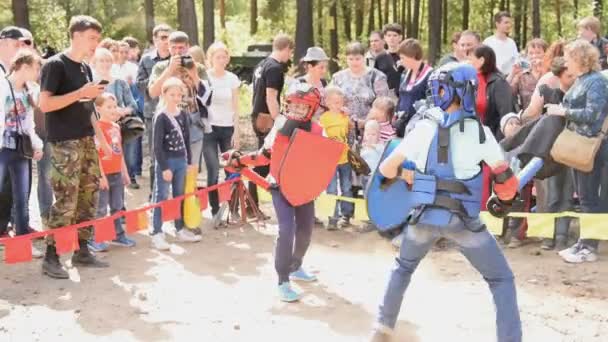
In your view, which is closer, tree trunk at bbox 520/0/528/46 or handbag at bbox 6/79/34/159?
handbag at bbox 6/79/34/159

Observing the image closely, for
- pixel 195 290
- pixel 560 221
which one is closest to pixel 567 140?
pixel 560 221

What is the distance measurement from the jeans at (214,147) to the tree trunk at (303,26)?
43.2ft

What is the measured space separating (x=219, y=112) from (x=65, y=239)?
2.60m

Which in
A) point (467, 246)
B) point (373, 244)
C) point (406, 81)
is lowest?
point (373, 244)

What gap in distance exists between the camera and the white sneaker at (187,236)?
27.3ft

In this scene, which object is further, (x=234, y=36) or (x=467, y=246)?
(x=234, y=36)

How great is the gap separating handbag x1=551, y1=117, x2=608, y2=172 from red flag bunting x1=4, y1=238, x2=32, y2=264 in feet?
15.2

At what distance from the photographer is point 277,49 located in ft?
28.2

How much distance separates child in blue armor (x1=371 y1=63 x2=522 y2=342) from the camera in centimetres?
465

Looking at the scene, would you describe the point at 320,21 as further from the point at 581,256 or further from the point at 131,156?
the point at 581,256

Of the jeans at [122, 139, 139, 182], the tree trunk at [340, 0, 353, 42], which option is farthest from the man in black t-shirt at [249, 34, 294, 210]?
the tree trunk at [340, 0, 353, 42]

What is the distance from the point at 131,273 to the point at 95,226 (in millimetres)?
630

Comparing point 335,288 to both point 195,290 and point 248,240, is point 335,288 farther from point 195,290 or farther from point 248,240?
point 248,240

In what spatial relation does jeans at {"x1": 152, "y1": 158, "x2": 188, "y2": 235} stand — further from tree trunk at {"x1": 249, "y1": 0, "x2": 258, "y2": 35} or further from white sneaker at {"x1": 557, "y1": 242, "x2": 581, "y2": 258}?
tree trunk at {"x1": 249, "y1": 0, "x2": 258, "y2": 35}
